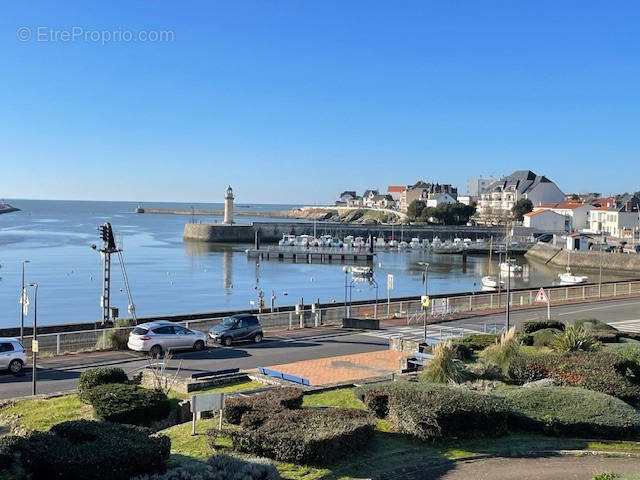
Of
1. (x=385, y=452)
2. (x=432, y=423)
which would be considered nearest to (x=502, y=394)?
(x=432, y=423)

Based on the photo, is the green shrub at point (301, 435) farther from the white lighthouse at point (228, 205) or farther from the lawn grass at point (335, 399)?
the white lighthouse at point (228, 205)

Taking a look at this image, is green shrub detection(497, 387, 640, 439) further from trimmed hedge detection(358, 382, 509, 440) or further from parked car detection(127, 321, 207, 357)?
parked car detection(127, 321, 207, 357)

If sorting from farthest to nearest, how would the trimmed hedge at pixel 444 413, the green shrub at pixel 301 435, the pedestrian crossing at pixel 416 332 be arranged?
the pedestrian crossing at pixel 416 332
the trimmed hedge at pixel 444 413
the green shrub at pixel 301 435

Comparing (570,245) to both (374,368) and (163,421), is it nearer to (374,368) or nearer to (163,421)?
(374,368)

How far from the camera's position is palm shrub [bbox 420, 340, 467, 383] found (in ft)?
50.3

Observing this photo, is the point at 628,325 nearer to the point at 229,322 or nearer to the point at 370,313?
the point at 370,313

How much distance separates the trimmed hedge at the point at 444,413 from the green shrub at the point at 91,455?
14.1 feet

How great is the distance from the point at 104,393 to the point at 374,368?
819 cm

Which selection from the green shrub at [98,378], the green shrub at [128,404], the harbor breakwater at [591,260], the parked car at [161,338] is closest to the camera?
the green shrub at [128,404]

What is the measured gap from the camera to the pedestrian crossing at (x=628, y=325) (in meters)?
30.3

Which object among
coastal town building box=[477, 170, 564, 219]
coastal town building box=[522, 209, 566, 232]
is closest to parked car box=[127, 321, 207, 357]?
coastal town building box=[522, 209, 566, 232]

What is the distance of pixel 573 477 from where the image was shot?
10.3m

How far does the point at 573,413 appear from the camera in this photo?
494 inches

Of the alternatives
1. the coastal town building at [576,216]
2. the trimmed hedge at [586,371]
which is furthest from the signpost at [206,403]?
the coastal town building at [576,216]
